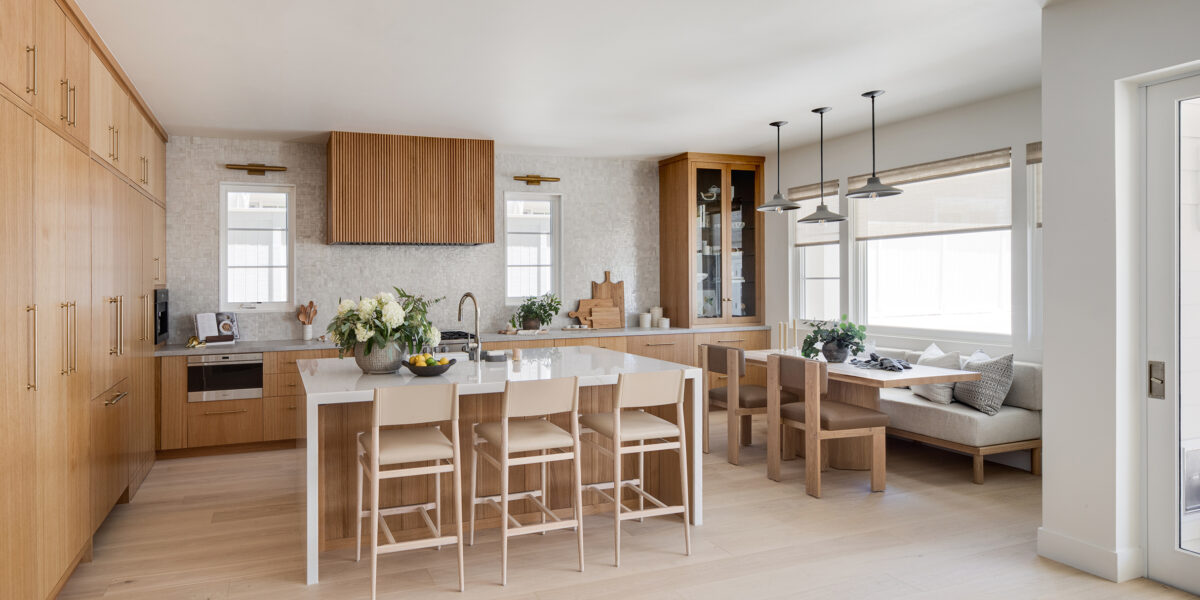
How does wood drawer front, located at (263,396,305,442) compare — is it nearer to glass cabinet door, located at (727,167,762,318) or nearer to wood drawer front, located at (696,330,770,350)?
wood drawer front, located at (696,330,770,350)

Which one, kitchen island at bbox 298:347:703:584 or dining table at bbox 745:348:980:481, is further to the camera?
dining table at bbox 745:348:980:481

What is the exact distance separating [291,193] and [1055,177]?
5757 mm

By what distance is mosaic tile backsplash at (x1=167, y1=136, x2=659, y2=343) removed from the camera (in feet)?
20.0

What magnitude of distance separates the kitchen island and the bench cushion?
2.00 m

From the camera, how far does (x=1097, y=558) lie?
10.5 feet

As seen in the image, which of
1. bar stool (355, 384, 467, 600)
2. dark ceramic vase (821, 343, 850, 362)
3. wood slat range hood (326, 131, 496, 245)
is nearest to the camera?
bar stool (355, 384, 467, 600)

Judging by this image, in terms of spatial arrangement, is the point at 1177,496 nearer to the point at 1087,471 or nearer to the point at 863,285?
the point at 1087,471

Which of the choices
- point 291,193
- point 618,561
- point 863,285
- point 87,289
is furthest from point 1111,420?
point 291,193

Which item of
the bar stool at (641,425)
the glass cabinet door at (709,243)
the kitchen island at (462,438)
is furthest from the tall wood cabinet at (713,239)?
the bar stool at (641,425)

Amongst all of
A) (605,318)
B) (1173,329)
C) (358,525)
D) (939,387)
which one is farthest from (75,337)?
(939,387)

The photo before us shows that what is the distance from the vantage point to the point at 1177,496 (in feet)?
10.1

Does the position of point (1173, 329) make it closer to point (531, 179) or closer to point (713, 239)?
point (713, 239)

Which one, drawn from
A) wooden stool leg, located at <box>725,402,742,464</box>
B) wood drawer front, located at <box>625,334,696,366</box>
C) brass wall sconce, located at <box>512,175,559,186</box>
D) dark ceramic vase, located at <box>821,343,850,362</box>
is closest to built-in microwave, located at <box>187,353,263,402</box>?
brass wall sconce, located at <box>512,175,559,186</box>

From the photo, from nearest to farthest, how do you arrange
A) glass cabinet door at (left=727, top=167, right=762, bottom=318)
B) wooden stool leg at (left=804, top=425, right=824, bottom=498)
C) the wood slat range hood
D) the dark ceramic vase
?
wooden stool leg at (left=804, top=425, right=824, bottom=498)
the dark ceramic vase
the wood slat range hood
glass cabinet door at (left=727, top=167, right=762, bottom=318)
